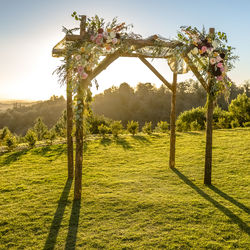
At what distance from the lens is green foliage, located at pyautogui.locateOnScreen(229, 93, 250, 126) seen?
19.4m

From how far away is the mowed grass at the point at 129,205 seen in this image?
150 inches

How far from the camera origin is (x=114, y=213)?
473 centimetres

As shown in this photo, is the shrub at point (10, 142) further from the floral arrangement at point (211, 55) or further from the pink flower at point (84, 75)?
the floral arrangement at point (211, 55)

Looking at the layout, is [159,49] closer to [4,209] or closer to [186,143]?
[4,209]

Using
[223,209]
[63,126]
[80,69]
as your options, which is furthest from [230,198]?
[63,126]

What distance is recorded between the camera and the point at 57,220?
450 cm

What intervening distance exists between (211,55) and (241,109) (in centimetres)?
1579

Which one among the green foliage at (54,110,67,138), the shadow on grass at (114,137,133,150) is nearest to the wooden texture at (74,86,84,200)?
the shadow on grass at (114,137,133,150)

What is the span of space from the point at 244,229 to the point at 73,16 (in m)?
5.72

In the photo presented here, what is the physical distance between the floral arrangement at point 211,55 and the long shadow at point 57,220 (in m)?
4.73

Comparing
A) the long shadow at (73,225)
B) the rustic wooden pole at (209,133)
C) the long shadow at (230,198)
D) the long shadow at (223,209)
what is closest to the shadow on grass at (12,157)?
the long shadow at (73,225)

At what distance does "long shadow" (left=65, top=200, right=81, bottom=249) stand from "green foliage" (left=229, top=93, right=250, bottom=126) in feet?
60.1

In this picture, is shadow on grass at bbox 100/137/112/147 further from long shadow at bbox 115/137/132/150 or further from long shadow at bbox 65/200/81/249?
long shadow at bbox 65/200/81/249

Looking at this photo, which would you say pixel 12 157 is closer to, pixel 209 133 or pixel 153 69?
pixel 153 69
